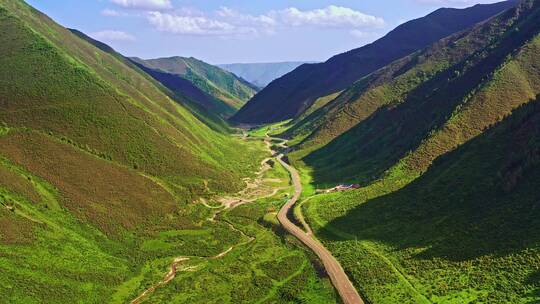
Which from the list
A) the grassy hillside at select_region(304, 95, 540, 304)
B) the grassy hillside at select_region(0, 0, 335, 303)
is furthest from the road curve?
the grassy hillside at select_region(0, 0, 335, 303)

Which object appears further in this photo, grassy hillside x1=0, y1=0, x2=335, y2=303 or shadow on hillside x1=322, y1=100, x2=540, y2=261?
grassy hillside x1=0, y1=0, x2=335, y2=303

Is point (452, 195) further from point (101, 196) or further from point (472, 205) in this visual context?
point (101, 196)

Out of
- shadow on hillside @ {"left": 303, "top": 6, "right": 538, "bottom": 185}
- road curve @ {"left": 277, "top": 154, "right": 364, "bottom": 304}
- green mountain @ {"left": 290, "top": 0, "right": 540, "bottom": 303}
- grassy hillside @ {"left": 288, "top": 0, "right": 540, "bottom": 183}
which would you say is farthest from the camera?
shadow on hillside @ {"left": 303, "top": 6, "right": 538, "bottom": 185}

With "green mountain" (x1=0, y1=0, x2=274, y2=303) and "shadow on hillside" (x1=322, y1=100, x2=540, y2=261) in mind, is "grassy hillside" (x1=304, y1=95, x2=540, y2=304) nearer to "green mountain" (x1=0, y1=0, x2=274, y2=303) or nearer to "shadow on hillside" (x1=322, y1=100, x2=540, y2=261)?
"shadow on hillside" (x1=322, y1=100, x2=540, y2=261)

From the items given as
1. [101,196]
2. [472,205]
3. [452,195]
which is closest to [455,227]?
[472,205]

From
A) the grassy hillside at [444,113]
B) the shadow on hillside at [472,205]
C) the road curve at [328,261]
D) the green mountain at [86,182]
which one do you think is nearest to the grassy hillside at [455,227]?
the shadow on hillside at [472,205]

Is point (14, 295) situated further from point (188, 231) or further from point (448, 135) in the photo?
point (448, 135)
